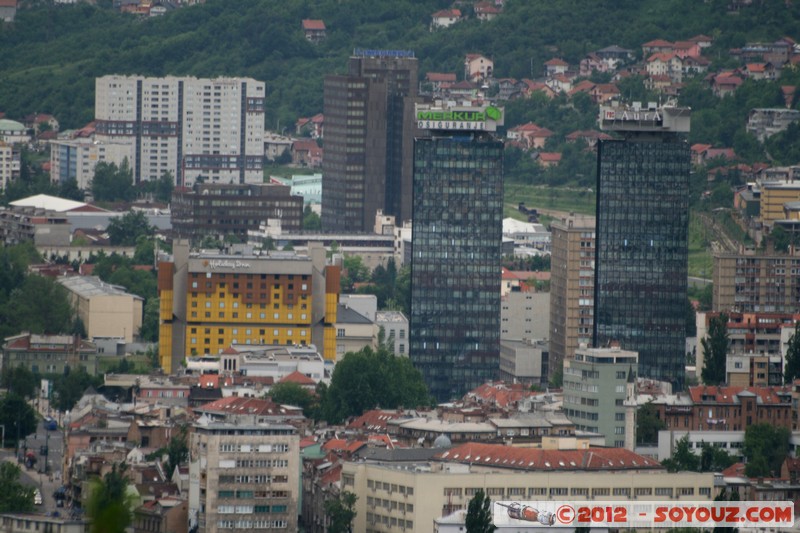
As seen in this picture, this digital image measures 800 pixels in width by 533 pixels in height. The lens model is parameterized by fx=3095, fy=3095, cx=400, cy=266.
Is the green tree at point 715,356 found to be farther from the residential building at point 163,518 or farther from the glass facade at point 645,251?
the residential building at point 163,518

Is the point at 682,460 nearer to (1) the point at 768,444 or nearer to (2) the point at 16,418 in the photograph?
(1) the point at 768,444

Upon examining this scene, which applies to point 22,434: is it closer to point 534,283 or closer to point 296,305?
point 296,305

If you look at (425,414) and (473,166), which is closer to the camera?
(425,414)

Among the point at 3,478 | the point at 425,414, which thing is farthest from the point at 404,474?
the point at 425,414

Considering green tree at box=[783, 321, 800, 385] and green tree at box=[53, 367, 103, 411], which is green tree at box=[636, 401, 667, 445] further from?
green tree at box=[53, 367, 103, 411]

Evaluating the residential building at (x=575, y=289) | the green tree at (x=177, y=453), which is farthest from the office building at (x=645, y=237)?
the green tree at (x=177, y=453)

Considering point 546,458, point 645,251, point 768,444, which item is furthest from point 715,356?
point 546,458

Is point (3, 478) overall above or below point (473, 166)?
below
